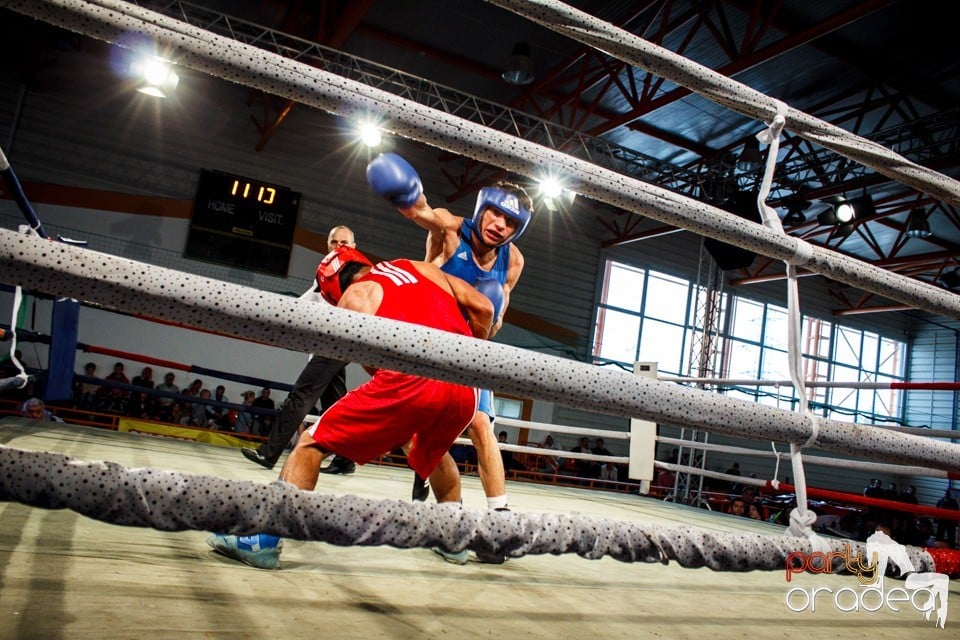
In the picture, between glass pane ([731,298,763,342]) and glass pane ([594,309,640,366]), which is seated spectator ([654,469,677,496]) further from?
glass pane ([731,298,763,342])

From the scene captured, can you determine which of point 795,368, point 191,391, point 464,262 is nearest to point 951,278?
point 191,391

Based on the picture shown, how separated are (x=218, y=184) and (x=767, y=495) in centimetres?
999

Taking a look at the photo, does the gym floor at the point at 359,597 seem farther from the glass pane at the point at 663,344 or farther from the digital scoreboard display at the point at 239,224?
the glass pane at the point at 663,344

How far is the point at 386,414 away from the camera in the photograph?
136cm

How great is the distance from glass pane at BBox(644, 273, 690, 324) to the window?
21 mm

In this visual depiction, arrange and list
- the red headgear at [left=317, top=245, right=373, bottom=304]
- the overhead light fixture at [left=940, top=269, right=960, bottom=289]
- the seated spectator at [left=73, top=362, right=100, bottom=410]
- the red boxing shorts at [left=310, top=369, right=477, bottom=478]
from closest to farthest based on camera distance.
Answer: the red boxing shorts at [left=310, top=369, right=477, bottom=478] < the red headgear at [left=317, top=245, right=373, bottom=304] < the seated spectator at [left=73, top=362, right=100, bottom=410] < the overhead light fixture at [left=940, top=269, right=960, bottom=289]

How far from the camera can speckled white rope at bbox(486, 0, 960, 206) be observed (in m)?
1.04

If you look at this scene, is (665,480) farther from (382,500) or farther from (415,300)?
(382,500)

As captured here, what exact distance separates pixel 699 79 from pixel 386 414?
2.92 feet

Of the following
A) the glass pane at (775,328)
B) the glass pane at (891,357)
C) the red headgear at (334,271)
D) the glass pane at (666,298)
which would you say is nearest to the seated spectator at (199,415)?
the red headgear at (334,271)

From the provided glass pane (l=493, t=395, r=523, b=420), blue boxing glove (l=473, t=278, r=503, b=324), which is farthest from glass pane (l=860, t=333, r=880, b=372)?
blue boxing glove (l=473, t=278, r=503, b=324)

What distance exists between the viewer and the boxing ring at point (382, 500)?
2.08 ft

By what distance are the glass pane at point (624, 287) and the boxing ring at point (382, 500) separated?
1119 centimetres

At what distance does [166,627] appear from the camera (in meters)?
0.94
